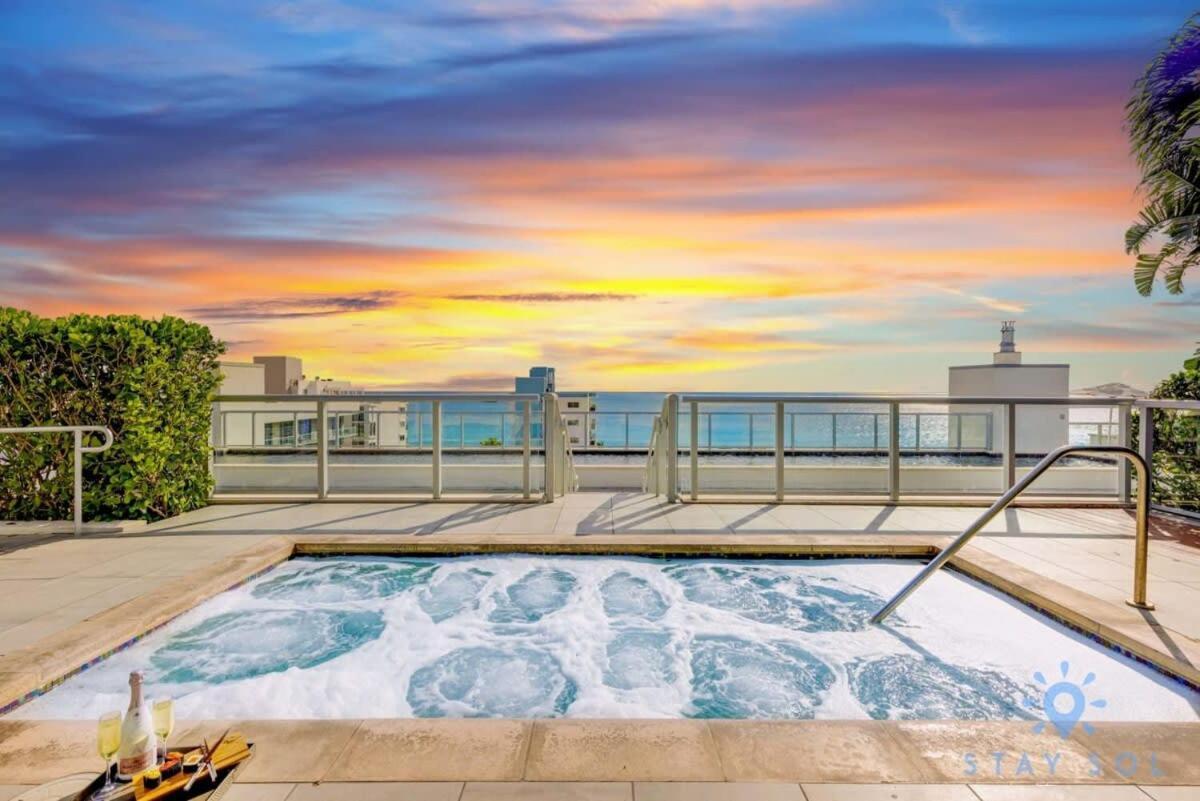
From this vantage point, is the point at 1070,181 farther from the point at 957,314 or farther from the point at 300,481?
the point at 300,481

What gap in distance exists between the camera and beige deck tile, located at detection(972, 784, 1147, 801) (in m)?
1.53

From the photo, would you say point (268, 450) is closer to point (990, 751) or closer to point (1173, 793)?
point (990, 751)

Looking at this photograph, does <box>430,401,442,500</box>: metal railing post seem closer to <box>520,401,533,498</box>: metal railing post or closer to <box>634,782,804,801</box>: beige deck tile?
<box>520,401,533,498</box>: metal railing post

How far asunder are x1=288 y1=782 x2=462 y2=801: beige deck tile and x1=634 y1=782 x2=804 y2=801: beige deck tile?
18.6 inches

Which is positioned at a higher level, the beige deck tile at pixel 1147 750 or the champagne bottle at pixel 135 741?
the champagne bottle at pixel 135 741

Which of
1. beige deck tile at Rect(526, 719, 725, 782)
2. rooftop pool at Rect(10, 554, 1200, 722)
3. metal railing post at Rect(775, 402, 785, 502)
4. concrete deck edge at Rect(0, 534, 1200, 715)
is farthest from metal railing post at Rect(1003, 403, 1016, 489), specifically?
beige deck tile at Rect(526, 719, 725, 782)

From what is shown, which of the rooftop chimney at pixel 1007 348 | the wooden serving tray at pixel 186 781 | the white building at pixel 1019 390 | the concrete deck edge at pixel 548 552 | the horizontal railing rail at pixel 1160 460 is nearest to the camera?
the wooden serving tray at pixel 186 781

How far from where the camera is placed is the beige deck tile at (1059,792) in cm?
153

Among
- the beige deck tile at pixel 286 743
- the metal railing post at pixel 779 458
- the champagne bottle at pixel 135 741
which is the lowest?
the beige deck tile at pixel 286 743

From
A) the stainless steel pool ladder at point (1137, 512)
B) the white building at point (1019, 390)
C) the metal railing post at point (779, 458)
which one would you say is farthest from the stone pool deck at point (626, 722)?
the white building at point (1019, 390)

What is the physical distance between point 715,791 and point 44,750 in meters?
1.84

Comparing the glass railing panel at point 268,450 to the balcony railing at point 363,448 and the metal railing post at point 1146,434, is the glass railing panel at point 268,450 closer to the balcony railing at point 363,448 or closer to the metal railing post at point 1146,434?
the balcony railing at point 363,448

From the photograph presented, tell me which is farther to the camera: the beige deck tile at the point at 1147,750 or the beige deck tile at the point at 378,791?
the beige deck tile at the point at 1147,750

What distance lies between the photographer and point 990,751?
1736 mm
